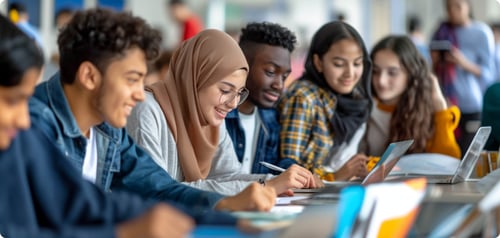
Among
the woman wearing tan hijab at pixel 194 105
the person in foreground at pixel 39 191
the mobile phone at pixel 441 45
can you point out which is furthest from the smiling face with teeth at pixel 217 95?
the mobile phone at pixel 441 45

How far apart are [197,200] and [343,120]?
1.46 meters

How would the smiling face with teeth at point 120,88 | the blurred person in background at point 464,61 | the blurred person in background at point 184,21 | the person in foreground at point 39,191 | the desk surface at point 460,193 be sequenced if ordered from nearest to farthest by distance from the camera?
the person in foreground at point 39,191, the smiling face with teeth at point 120,88, the desk surface at point 460,193, the blurred person in background at point 464,61, the blurred person in background at point 184,21

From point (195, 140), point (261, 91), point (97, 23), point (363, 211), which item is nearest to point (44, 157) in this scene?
point (97, 23)

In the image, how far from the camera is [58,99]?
1.76 m

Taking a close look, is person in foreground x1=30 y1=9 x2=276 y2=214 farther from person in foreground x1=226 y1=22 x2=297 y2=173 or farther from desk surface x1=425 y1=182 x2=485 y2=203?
person in foreground x1=226 y1=22 x2=297 y2=173

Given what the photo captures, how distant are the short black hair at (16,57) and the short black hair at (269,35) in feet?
5.81

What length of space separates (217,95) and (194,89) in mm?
79

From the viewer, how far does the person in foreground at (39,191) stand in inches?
49.3

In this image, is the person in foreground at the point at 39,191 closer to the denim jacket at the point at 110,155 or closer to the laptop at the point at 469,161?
the denim jacket at the point at 110,155

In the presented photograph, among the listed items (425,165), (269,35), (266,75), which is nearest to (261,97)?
(266,75)

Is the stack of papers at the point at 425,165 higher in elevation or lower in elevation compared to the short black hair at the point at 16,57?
lower

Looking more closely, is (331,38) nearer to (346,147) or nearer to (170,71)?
(346,147)

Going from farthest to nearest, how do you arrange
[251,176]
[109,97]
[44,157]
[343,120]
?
[343,120], [251,176], [109,97], [44,157]

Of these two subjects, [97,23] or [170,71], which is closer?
[97,23]
